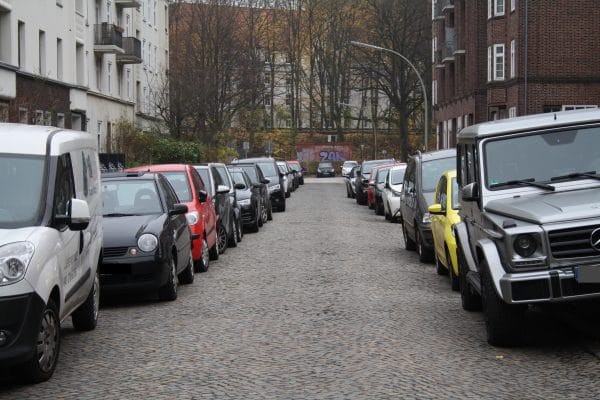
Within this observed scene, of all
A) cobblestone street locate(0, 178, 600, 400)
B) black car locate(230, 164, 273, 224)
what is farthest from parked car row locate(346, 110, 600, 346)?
black car locate(230, 164, 273, 224)

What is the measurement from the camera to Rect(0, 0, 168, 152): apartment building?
111 ft

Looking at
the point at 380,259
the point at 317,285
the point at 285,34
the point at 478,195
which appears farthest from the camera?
the point at 285,34

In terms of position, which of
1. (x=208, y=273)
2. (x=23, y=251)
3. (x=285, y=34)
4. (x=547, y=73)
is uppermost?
(x=285, y=34)

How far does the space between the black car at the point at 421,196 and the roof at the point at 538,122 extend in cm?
629

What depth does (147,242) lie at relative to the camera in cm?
1155

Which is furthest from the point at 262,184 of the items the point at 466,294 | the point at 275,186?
the point at 466,294

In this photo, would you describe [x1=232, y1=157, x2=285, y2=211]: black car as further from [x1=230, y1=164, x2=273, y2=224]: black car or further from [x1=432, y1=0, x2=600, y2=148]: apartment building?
[x1=432, y1=0, x2=600, y2=148]: apartment building

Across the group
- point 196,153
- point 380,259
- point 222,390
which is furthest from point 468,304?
point 196,153

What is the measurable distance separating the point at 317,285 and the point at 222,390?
632cm

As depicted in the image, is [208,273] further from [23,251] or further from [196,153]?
[196,153]

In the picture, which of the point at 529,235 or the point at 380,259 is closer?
the point at 529,235

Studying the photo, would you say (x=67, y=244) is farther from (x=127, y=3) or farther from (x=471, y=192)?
(x=127, y=3)

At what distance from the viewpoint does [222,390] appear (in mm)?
7035

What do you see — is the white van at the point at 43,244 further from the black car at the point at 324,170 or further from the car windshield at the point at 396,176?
the black car at the point at 324,170
